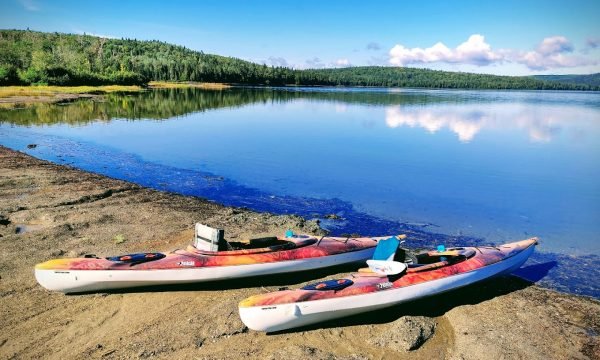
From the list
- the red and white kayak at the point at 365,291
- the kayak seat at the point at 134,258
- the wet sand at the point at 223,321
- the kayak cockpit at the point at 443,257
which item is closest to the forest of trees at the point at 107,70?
the wet sand at the point at 223,321

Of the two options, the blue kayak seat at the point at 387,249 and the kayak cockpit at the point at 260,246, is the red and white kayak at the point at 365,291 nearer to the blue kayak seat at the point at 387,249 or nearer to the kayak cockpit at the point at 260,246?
the blue kayak seat at the point at 387,249

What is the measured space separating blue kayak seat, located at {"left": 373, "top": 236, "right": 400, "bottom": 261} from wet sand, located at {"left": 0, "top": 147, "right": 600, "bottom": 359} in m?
1.12

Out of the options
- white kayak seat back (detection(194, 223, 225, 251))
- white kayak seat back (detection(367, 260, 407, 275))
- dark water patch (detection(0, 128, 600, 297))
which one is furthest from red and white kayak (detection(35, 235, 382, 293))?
dark water patch (detection(0, 128, 600, 297))

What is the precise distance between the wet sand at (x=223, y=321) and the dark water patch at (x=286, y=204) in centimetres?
156

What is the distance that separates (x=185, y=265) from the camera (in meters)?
8.51

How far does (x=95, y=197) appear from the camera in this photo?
14.2 meters

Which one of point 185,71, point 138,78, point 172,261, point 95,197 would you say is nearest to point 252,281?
point 172,261

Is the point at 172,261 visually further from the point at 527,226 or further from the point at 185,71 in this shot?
the point at 185,71

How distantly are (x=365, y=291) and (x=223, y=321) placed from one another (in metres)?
2.85

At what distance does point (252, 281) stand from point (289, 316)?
2240mm

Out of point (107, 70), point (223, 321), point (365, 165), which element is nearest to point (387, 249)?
point (223, 321)

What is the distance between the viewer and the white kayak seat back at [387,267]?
8.05m

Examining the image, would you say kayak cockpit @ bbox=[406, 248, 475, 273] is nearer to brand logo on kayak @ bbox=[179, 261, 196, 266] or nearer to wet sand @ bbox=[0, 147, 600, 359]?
wet sand @ bbox=[0, 147, 600, 359]

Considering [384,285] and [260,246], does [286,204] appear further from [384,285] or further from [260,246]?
[384,285]
